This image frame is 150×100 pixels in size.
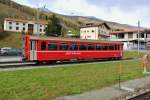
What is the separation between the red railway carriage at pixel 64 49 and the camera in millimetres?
30625

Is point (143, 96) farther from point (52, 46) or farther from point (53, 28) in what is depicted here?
point (53, 28)

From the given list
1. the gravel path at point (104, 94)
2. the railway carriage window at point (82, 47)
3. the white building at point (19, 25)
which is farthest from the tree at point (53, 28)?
the gravel path at point (104, 94)

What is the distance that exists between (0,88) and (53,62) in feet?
68.0

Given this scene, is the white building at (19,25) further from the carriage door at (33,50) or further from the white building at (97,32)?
the carriage door at (33,50)

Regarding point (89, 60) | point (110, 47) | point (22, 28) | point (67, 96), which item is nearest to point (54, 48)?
point (89, 60)

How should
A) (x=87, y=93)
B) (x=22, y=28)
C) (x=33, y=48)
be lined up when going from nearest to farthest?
(x=87, y=93) < (x=33, y=48) < (x=22, y=28)

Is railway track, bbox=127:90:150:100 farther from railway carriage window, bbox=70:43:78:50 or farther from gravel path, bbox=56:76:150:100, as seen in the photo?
railway carriage window, bbox=70:43:78:50

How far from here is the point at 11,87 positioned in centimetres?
1335

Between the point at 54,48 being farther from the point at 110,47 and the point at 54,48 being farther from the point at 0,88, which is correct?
the point at 0,88

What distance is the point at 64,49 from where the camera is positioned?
33.8m

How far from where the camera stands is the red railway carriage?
30625 mm

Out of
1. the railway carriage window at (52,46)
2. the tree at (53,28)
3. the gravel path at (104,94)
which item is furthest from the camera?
the tree at (53,28)

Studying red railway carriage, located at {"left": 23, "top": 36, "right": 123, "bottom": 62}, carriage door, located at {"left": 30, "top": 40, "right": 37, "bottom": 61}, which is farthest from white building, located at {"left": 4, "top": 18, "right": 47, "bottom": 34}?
carriage door, located at {"left": 30, "top": 40, "right": 37, "bottom": 61}

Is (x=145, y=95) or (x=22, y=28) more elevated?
(x=22, y=28)
